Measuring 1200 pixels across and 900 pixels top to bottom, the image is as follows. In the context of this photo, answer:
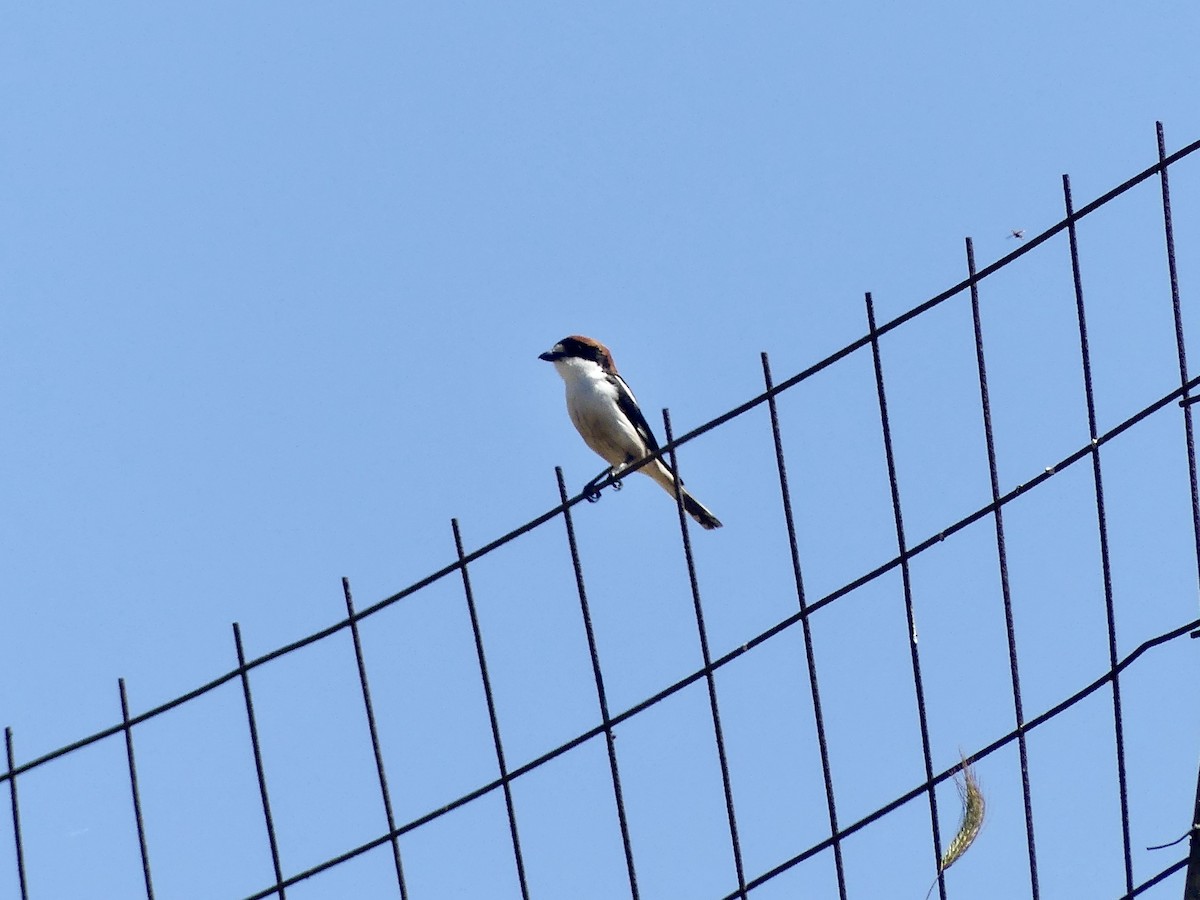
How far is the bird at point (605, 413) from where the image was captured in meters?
9.02

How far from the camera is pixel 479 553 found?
4680mm

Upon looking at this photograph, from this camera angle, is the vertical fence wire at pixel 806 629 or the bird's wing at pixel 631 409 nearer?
the vertical fence wire at pixel 806 629

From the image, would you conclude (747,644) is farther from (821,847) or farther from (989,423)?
(989,423)

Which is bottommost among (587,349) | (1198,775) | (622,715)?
(1198,775)

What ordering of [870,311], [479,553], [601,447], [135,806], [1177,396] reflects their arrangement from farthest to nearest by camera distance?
[601,447] < [135,806] < [479,553] < [870,311] < [1177,396]

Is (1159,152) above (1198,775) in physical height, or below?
above

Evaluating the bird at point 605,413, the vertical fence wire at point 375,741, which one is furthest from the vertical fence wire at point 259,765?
the bird at point 605,413

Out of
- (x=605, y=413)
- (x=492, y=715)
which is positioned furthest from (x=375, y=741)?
(x=605, y=413)

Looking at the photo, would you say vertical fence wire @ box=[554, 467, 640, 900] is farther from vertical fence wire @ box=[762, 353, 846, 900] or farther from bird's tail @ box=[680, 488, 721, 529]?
bird's tail @ box=[680, 488, 721, 529]

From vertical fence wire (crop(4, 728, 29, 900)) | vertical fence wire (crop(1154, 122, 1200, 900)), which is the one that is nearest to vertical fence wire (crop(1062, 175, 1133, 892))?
vertical fence wire (crop(1154, 122, 1200, 900))

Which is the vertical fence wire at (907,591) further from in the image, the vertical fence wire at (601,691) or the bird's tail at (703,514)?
the bird's tail at (703,514)

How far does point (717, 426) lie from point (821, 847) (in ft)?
3.48

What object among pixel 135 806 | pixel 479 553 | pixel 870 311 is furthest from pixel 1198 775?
pixel 135 806

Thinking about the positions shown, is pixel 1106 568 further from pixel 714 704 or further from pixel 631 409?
pixel 631 409
